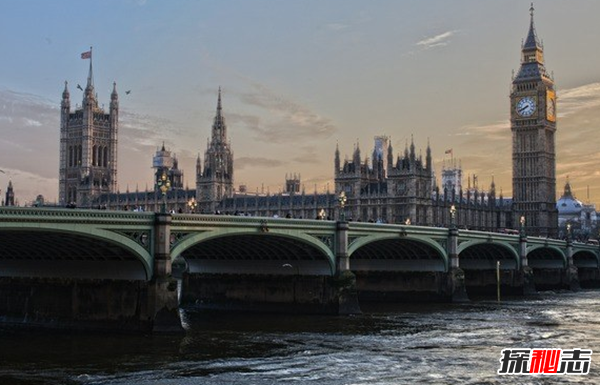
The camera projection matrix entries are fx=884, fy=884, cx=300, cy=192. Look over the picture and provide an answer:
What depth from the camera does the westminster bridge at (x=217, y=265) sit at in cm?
5772

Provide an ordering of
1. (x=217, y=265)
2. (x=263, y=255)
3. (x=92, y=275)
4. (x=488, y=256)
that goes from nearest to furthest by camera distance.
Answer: (x=92, y=275), (x=263, y=255), (x=217, y=265), (x=488, y=256)

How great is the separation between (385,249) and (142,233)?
1642 inches

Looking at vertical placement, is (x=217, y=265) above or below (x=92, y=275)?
above

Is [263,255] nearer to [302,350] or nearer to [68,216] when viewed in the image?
[302,350]

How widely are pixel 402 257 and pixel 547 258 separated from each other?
1800 inches

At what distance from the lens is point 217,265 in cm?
8156

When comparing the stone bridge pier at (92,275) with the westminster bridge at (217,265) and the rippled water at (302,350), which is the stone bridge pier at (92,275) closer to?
the westminster bridge at (217,265)

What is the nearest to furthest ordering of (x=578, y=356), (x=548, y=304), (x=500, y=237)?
(x=578, y=356) → (x=548, y=304) → (x=500, y=237)

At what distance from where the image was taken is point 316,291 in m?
77.1

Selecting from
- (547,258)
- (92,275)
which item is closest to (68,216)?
(92,275)

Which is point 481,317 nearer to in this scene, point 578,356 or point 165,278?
point 578,356

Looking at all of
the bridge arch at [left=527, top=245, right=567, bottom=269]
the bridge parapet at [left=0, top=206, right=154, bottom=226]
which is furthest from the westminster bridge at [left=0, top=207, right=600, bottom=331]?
the bridge arch at [left=527, top=245, right=567, bottom=269]

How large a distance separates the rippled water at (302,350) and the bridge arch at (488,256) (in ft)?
112

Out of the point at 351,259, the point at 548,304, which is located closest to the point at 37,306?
the point at 351,259
